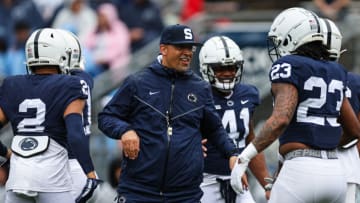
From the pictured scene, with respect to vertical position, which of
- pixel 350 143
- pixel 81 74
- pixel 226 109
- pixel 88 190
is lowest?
pixel 350 143

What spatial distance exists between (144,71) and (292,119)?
115 cm

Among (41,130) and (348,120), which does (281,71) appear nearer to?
(348,120)

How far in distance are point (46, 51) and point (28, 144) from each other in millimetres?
715

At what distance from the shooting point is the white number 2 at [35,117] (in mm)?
9664

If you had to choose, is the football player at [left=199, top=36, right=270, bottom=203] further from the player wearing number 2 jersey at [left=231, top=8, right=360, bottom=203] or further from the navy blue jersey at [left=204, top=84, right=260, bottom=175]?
the player wearing number 2 jersey at [left=231, top=8, right=360, bottom=203]

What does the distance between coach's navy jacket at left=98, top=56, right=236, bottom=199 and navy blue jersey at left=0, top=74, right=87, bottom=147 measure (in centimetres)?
31

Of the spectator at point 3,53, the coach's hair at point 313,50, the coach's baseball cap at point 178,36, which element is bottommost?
the spectator at point 3,53

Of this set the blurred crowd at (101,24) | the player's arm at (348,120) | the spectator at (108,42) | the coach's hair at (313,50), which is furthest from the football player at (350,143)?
the spectator at (108,42)

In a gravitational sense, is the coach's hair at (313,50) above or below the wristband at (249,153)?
above

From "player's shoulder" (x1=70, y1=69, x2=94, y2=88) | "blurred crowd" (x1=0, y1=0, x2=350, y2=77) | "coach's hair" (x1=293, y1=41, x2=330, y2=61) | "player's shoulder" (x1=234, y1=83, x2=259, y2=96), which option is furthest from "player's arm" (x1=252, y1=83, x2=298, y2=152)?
"blurred crowd" (x1=0, y1=0, x2=350, y2=77)

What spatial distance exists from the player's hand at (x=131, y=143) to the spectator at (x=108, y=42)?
8.30 meters

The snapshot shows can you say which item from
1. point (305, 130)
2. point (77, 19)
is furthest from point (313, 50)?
point (77, 19)

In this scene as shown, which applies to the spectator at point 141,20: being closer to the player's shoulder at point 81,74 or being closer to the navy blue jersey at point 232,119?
the navy blue jersey at point 232,119

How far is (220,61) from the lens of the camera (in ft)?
36.4
